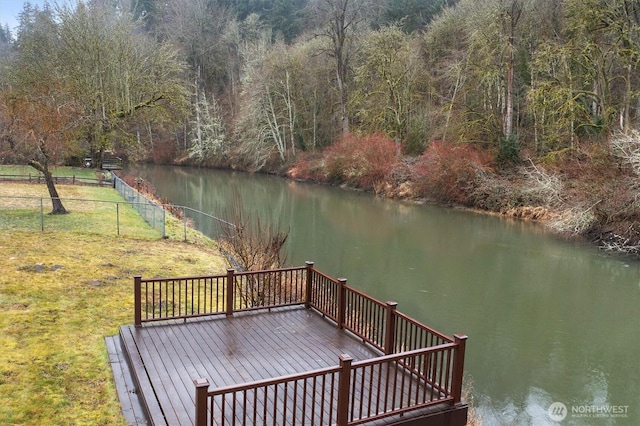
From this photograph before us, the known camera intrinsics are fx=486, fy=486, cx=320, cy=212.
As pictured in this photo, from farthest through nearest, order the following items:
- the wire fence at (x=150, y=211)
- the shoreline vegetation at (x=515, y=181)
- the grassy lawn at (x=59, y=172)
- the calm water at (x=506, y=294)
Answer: the grassy lawn at (x=59, y=172) → the shoreline vegetation at (x=515, y=181) → the wire fence at (x=150, y=211) → the calm water at (x=506, y=294)

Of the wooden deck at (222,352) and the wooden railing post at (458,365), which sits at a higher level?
the wooden railing post at (458,365)

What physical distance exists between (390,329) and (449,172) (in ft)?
77.6

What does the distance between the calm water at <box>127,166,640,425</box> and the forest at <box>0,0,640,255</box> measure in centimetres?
315

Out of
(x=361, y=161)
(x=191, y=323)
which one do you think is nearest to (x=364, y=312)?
(x=191, y=323)

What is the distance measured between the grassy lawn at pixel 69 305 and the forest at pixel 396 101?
433 centimetres

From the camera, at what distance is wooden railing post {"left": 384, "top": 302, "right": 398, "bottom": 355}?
Result: 254 inches

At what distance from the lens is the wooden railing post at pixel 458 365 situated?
538 cm

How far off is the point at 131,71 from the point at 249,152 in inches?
571

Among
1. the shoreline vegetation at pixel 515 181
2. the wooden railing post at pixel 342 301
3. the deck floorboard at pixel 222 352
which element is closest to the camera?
A: the deck floorboard at pixel 222 352

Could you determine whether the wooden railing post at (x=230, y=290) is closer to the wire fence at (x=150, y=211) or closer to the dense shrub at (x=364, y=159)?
the wire fence at (x=150, y=211)

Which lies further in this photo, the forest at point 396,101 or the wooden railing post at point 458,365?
the forest at point 396,101

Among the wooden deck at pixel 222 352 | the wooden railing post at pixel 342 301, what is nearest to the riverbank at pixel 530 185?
the wooden railing post at pixel 342 301

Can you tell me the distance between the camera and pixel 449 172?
2883 centimetres

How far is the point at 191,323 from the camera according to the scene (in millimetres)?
7734
